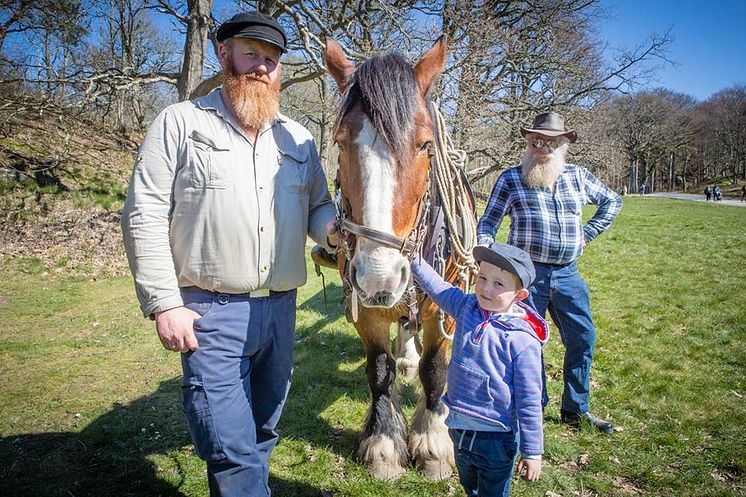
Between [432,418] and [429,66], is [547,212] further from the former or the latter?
[432,418]

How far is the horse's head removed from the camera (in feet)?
5.81

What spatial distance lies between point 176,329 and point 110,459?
2244 millimetres

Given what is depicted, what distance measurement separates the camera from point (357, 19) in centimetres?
838

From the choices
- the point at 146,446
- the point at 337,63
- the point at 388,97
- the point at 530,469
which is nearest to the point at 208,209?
the point at 388,97

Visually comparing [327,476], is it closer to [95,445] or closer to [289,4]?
[95,445]

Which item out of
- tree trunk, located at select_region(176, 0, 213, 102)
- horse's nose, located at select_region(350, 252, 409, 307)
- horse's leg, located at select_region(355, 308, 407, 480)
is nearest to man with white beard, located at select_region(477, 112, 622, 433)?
horse's leg, located at select_region(355, 308, 407, 480)

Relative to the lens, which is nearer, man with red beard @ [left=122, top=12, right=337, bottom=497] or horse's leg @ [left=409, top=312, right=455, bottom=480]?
man with red beard @ [left=122, top=12, right=337, bottom=497]

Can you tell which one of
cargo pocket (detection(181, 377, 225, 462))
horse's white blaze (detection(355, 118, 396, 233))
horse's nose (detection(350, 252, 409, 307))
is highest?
horse's white blaze (detection(355, 118, 396, 233))

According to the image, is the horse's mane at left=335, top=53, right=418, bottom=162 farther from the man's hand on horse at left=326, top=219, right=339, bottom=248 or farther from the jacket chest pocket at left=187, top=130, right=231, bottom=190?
the jacket chest pocket at left=187, top=130, right=231, bottom=190

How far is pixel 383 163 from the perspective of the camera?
185 cm

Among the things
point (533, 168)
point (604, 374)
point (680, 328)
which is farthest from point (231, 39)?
point (680, 328)

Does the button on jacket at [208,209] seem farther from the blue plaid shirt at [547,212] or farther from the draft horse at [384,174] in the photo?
the blue plaid shirt at [547,212]

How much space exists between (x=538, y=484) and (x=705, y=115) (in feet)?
224

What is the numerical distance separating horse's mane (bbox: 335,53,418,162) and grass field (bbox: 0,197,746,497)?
2372 mm
